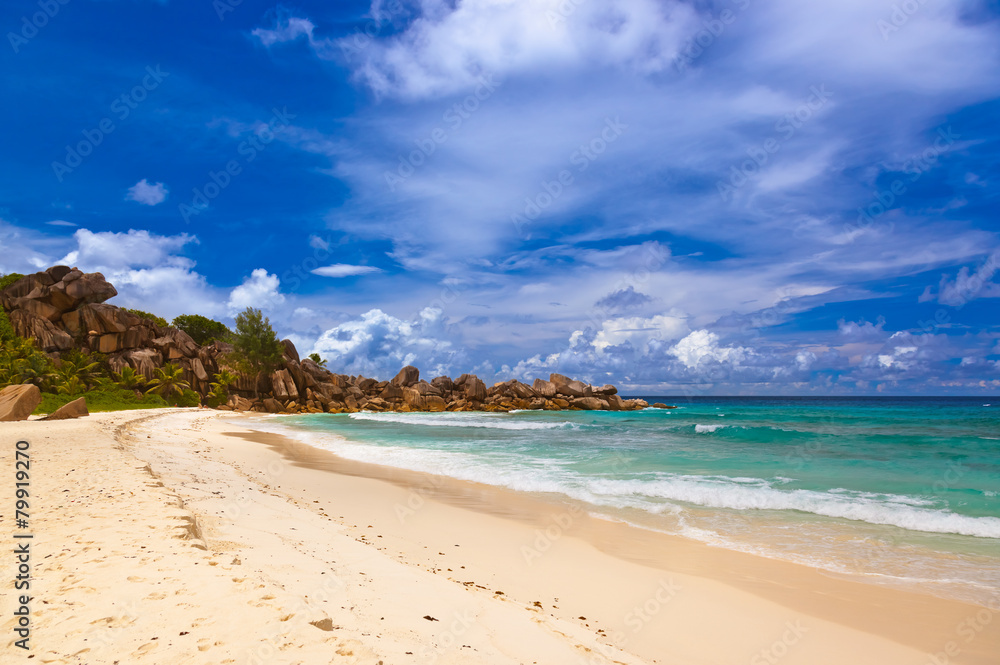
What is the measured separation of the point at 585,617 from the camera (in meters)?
4.73

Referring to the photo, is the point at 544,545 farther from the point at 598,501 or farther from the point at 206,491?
the point at 206,491

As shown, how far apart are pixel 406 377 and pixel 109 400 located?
32820 mm

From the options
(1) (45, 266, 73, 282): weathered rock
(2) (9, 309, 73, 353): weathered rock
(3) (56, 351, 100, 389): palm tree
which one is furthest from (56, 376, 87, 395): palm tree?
(1) (45, 266, 73, 282): weathered rock

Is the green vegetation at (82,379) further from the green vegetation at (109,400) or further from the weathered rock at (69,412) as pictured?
the weathered rock at (69,412)

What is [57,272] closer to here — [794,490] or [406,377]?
[406,377]

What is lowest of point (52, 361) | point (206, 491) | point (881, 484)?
point (881, 484)

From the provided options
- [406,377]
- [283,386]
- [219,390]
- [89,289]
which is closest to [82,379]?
[89,289]

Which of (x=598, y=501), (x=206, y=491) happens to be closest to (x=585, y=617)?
(x=598, y=501)

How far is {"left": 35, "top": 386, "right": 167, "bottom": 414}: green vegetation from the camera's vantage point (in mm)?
31278

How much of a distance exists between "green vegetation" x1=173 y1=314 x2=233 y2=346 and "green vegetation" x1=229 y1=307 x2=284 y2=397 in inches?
560

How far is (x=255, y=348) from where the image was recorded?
184ft

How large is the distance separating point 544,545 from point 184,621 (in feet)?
16.5

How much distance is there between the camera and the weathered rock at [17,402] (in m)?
19.4

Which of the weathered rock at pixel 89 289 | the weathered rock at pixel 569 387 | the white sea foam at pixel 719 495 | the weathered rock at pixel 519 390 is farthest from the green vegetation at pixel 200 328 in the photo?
the white sea foam at pixel 719 495
